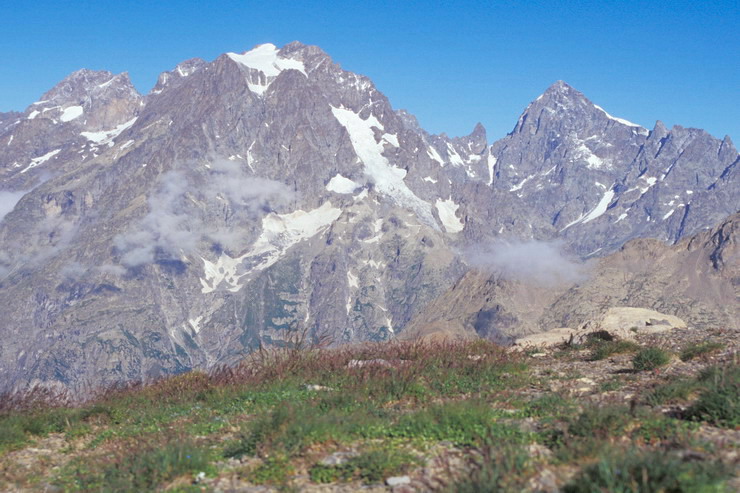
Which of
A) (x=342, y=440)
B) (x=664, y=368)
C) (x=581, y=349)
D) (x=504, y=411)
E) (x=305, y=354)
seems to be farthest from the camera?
(x=581, y=349)

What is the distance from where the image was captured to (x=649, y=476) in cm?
740

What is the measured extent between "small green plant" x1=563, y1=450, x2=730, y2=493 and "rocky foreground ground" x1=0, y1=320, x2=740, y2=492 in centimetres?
2

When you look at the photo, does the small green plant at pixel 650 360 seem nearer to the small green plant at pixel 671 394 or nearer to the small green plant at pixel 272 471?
the small green plant at pixel 671 394

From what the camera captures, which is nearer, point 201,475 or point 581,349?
point 201,475

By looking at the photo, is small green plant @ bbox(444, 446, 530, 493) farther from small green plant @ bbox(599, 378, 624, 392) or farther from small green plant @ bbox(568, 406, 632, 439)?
small green plant @ bbox(599, 378, 624, 392)

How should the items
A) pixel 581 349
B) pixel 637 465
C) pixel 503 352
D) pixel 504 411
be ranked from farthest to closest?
1. pixel 581 349
2. pixel 503 352
3. pixel 504 411
4. pixel 637 465

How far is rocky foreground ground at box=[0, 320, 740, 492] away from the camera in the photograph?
855 cm

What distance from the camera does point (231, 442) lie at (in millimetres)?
12016

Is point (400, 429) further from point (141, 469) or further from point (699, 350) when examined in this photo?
point (699, 350)

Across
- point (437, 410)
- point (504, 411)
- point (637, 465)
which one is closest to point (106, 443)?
point (437, 410)

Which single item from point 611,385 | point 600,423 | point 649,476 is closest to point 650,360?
point 611,385

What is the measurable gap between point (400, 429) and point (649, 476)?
4.71 meters

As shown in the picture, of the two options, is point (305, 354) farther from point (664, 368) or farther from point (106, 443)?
point (664, 368)

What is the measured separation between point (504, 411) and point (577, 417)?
1.72 metres
